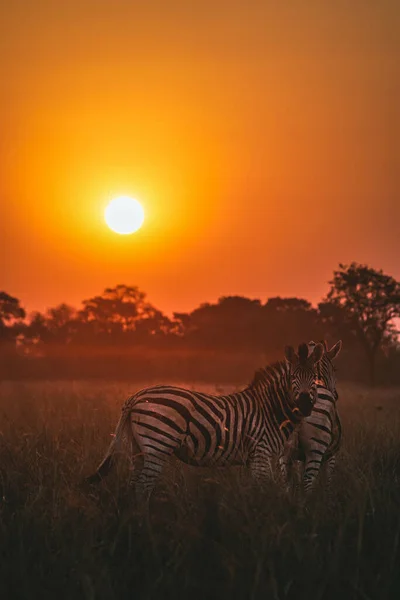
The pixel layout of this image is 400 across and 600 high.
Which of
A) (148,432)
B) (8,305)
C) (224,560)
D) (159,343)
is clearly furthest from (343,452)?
(8,305)

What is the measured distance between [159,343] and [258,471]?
46952 mm

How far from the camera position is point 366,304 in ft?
145

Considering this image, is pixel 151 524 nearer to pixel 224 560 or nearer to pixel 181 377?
pixel 224 560

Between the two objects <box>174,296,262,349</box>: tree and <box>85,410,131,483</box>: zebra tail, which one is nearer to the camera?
<box>85,410,131,483</box>: zebra tail

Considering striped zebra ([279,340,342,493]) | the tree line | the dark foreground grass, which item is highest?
the tree line

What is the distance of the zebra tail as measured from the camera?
7.71 m

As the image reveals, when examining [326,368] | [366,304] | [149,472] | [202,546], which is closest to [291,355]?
[326,368]

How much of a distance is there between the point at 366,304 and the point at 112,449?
124ft

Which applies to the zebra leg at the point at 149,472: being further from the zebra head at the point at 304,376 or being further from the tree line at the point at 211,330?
the tree line at the point at 211,330

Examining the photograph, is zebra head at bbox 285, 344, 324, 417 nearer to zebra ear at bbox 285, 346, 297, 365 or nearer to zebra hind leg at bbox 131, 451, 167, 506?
zebra ear at bbox 285, 346, 297, 365

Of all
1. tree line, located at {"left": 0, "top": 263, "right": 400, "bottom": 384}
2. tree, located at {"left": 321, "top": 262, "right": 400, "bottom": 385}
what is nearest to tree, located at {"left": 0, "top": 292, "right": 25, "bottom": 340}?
tree line, located at {"left": 0, "top": 263, "right": 400, "bottom": 384}

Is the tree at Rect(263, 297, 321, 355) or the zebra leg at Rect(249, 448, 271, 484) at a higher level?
the tree at Rect(263, 297, 321, 355)

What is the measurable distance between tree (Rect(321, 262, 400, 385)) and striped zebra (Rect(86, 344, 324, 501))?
35.5m

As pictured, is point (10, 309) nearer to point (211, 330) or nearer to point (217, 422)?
point (211, 330)
